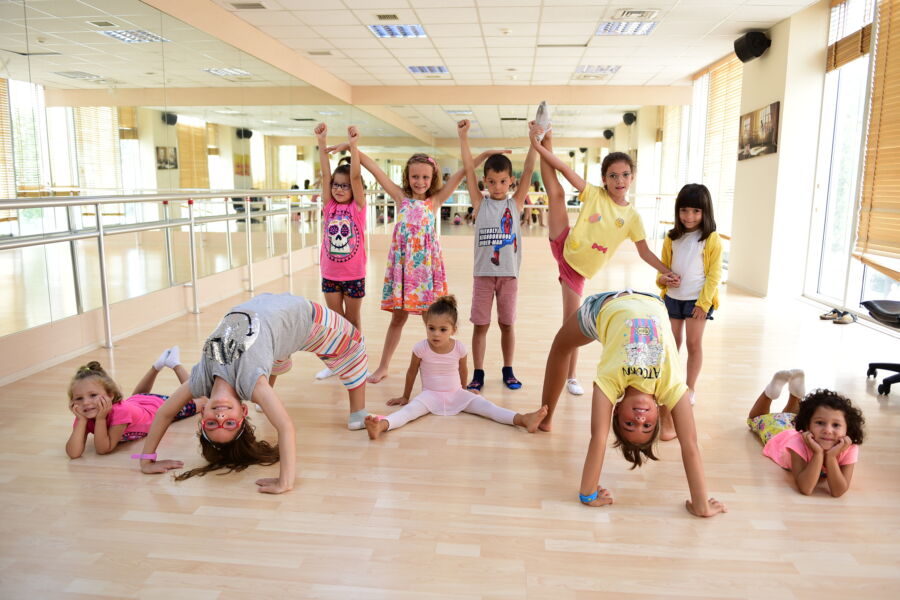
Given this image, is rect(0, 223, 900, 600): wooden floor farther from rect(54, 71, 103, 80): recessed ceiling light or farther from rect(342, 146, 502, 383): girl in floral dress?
rect(54, 71, 103, 80): recessed ceiling light

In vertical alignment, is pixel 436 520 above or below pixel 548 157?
below

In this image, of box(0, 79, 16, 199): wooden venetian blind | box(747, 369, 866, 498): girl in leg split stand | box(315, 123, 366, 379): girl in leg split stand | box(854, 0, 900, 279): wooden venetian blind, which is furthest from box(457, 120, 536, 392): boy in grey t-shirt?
box(854, 0, 900, 279): wooden venetian blind

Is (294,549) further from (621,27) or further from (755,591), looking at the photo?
(621,27)

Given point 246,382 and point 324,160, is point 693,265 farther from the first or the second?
point 246,382

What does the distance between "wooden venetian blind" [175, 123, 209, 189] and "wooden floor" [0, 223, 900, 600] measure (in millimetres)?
3324

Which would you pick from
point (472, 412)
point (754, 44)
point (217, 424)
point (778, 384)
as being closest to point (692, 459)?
point (778, 384)

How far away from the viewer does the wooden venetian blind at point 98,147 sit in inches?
167

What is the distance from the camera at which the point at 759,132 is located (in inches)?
255

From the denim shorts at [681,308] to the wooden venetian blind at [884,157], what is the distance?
2807 millimetres

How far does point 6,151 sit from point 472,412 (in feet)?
9.78

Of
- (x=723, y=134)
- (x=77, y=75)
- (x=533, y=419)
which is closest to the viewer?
(x=533, y=419)

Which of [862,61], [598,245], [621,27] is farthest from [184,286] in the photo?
[862,61]

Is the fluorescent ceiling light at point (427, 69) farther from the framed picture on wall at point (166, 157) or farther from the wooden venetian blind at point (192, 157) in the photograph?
the framed picture on wall at point (166, 157)

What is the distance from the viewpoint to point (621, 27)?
6.80 meters
